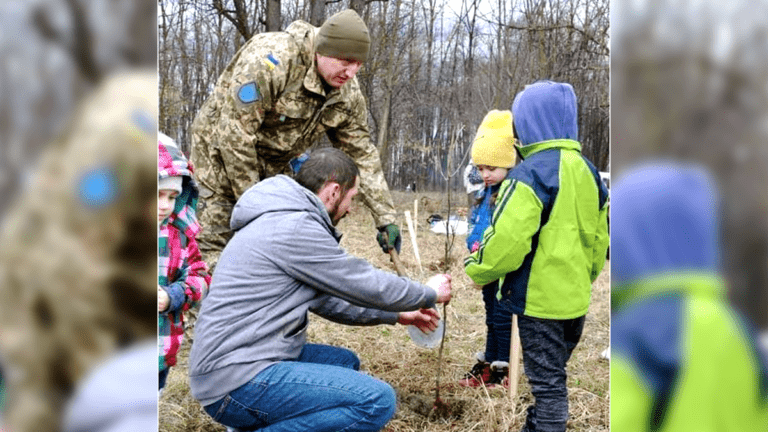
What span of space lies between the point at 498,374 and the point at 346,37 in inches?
64.0

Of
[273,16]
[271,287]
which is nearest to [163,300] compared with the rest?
[271,287]

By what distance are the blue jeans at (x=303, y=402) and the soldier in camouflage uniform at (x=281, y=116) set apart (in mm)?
1141

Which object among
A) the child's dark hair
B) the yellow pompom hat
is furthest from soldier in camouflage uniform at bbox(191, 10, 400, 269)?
the child's dark hair

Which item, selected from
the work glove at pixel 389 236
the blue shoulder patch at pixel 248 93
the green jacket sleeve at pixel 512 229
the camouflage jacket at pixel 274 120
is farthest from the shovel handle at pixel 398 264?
the blue shoulder patch at pixel 248 93

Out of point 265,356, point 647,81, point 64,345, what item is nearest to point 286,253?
point 265,356

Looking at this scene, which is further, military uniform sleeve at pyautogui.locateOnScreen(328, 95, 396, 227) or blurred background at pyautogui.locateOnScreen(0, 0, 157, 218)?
military uniform sleeve at pyautogui.locateOnScreen(328, 95, 396, 227)

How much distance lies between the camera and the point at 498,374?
115 inches

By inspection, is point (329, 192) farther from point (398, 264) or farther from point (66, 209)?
point (66, 209)

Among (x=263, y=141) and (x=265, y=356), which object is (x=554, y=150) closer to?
(x=265, y=356)

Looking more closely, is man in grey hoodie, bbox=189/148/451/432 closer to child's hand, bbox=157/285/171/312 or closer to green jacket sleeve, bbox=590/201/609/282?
child's hand, bbox=157/285/171/312

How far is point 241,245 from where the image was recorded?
177cm

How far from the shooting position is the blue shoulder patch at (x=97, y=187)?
734 mm

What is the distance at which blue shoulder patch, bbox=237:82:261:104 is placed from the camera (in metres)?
2.80

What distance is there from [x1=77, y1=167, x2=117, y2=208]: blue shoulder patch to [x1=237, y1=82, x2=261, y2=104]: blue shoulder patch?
212cm
